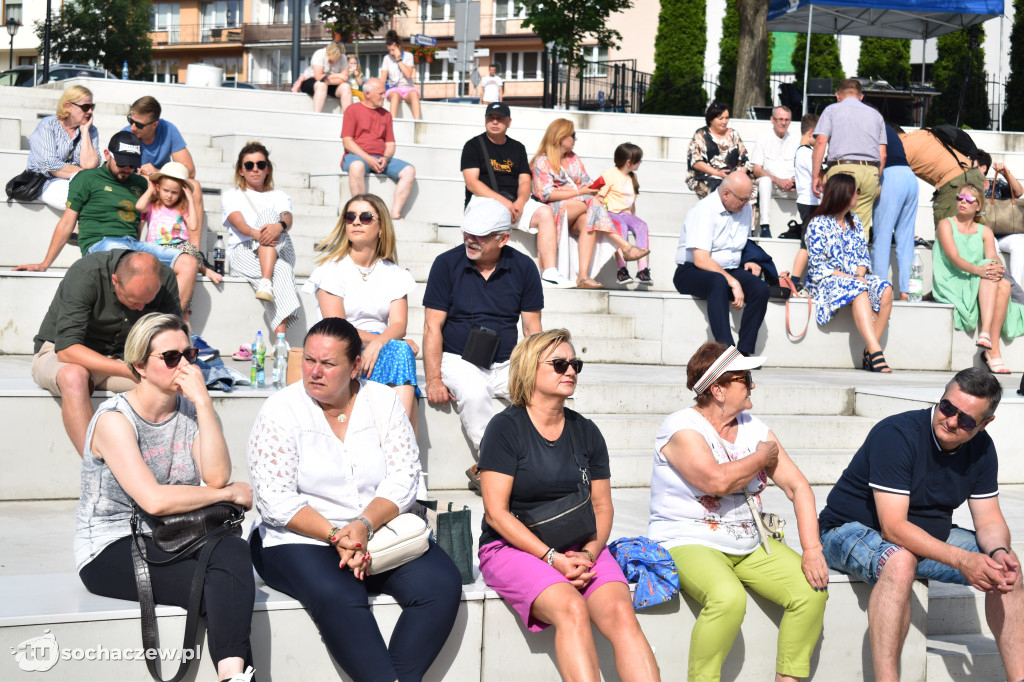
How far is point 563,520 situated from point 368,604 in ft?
2.62

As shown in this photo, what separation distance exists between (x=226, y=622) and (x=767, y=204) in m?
8.95

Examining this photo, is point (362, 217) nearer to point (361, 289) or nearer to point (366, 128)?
point (361, 289)

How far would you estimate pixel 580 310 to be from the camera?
919 cm

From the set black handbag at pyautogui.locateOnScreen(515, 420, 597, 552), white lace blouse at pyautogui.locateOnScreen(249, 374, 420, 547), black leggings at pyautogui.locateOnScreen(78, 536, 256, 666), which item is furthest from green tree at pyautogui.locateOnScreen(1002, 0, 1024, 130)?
black leggings at pyautogui.locateOnScreen(78, 536, 256, 666)

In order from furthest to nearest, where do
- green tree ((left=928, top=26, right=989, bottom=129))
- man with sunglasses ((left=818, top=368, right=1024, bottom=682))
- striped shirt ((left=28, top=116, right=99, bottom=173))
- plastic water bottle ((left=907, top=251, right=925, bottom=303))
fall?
green tree ((left=928, top=26, right=989, bottom=129)), plastic water bottle ((left=907, top=251, right=925, bottom=303)), striped shirt ((left=28, top=116, right=99, bottom=173)), man with sunglasses ((left=818, top=368, right=1024, bottom=682))

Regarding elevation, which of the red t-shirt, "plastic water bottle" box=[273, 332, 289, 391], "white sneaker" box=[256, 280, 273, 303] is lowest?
"plastic water bottle" box=[273, 332, 289, 391]

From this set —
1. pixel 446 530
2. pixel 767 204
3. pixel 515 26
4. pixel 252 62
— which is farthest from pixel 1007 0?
pixel 252 62

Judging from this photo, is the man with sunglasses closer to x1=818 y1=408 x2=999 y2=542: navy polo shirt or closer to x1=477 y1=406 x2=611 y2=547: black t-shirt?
x1=818 y1=408 x2=999 y2=542: navy polo shirt

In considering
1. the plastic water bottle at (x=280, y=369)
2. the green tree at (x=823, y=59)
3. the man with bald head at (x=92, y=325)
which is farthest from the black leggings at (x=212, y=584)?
the green tree at (x=823, y=59)

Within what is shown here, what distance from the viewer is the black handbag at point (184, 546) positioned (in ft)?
12.6

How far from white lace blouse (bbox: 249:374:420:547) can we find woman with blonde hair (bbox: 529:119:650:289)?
5199 mm

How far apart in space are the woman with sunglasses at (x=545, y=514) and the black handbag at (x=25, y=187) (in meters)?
5.78

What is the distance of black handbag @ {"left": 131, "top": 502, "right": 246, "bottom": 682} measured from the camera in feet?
12.6

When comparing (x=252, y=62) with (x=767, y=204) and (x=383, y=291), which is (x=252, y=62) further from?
(x=383, y=291)
